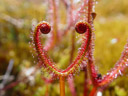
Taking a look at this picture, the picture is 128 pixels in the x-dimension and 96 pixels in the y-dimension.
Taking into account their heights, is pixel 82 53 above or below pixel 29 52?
above

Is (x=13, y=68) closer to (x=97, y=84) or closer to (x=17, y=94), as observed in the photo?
(x=17, y=94)

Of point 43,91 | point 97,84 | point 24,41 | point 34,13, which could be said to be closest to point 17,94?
point 43,91

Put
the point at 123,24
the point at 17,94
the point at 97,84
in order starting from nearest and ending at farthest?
1. the point at 97,84
2. the point at 17,94
3. the point at 123,24

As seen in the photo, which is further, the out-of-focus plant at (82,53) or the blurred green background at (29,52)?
the blurred green background at (29,52)

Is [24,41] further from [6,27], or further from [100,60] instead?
[100,60]

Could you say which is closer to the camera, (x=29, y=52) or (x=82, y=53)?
(x=82, y=53)

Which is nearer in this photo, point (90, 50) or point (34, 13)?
point (90, 50)

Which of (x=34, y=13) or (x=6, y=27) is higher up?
(x=34, y=13)

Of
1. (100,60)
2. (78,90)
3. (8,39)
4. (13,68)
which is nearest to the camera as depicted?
(78,90)

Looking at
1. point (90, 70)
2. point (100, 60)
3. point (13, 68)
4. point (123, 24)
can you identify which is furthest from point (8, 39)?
point (123, 24)

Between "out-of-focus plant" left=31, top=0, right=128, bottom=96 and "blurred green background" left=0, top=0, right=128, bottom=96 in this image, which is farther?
"blurred green background" left=0, top=0, right=128, bottom=96

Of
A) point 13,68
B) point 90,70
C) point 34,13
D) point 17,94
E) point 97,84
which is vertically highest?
point 34,13
